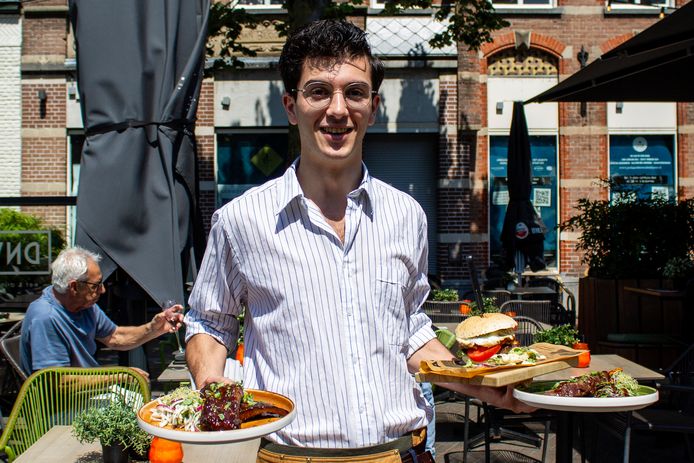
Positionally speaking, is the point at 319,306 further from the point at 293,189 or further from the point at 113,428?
the point at 113,428

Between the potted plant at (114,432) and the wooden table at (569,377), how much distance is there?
1533 millimetres

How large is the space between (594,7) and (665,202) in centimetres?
775

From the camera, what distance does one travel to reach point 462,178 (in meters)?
15.1

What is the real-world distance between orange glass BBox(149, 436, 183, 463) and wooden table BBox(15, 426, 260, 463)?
0.70 feet

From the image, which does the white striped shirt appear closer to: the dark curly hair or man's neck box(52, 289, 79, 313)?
the dark curly hair

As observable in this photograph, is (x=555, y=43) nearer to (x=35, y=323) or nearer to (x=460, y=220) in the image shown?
(x=460, y=220)

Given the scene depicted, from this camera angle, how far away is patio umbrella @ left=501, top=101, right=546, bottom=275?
11.2 meters

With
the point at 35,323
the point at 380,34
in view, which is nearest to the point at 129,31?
the point at 35,323

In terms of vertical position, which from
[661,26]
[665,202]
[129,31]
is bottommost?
[665,202]

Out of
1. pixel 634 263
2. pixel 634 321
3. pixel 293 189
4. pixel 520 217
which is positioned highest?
pixel 520 217

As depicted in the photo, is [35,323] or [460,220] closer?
[35,323]

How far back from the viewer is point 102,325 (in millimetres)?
4660

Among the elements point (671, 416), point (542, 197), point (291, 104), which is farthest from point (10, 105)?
point (291, 104)

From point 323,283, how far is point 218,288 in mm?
297
